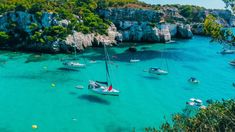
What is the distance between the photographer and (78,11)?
117 m

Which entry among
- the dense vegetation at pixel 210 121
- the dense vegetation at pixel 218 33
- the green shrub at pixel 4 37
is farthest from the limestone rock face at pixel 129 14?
the dense vegetation at pixel 218 33

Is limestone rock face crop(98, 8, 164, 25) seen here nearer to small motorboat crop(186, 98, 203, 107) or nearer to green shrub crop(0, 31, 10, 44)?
green shrub crop(0, 31, 10, 44)

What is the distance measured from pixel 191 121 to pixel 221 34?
261 inches

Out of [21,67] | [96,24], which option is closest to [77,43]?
[96,24]

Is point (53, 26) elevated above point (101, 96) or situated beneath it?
elevated above

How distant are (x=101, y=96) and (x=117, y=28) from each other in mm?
65822

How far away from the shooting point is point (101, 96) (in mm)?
58719

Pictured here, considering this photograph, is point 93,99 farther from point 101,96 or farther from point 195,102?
point 195,102

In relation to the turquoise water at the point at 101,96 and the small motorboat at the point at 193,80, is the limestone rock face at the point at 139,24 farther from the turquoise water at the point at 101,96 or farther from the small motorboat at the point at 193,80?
the small motorboat at the point at 193,80

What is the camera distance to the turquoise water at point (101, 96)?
47688 millimetres

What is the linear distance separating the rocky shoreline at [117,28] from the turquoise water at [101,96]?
566cm

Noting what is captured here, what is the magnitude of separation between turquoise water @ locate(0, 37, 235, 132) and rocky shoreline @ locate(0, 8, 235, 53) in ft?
18.6

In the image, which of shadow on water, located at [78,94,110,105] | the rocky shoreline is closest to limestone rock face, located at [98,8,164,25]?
the rocky shoreline

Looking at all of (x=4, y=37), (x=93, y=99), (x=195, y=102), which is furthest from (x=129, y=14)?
(x=195, y=102)
